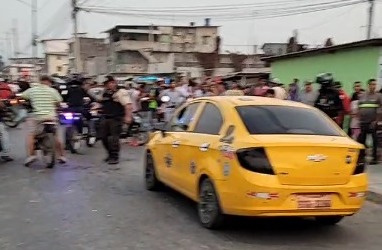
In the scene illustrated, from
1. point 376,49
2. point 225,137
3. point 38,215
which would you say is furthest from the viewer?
point 376,49

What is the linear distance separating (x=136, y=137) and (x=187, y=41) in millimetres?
61653

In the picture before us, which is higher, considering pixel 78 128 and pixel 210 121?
pixel 210 121

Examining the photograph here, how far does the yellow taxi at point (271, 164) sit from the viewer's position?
5770mm

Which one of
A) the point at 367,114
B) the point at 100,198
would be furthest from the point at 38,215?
the point at 367,114

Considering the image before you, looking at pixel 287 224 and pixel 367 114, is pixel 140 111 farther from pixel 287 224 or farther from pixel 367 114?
pixel 287 224

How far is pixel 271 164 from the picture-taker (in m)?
5.78

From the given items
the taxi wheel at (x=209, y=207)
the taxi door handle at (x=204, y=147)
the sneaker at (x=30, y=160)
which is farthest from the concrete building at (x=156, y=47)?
the taxi wheel at (x=209, y=207)

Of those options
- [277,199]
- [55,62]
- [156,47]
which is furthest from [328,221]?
[55,62]

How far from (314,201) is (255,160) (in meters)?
0.74

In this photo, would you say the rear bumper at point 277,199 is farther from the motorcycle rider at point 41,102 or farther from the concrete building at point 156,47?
the concrete building at point 156,47

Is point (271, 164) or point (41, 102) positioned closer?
point (271, 164)

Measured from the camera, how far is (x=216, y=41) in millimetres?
73438

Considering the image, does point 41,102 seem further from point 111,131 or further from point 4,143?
point 4,143

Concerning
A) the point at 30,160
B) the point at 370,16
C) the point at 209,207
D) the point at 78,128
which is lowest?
the point at 30,160
